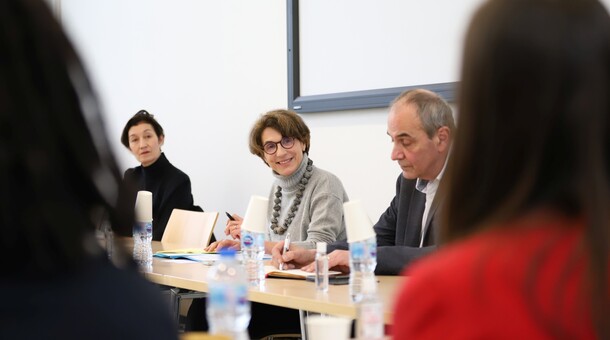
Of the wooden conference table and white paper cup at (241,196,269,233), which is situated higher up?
white paper cup at (241,196,269,233)

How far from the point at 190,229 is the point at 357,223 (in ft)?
8.05

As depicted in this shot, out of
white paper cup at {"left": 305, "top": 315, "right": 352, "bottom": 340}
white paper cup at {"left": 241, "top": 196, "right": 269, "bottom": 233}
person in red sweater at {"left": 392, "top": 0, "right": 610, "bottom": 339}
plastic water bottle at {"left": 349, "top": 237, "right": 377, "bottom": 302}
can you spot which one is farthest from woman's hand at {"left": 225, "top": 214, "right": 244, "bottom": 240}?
person in red sweater at {"left": 392, "top": 0, "right": 610, "bottom": 339}

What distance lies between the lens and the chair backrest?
481 cm

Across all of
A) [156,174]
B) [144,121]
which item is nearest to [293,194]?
[156,174]

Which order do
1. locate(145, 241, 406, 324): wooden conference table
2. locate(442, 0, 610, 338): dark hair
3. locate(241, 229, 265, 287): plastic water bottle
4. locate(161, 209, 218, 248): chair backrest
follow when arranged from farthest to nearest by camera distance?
locate(161, 209, 218, 248): chair backrest, locate(241, 229, 265, 287): plastic water bottle, locate(145, 241, 406, 324): wooden conference table, locate(442, 0, 610, 338): dark hair

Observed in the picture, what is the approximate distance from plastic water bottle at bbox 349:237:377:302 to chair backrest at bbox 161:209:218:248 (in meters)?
2.06

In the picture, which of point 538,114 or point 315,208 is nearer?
point 538,114

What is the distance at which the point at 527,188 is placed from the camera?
1095 millimetres

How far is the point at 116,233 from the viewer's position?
1065mm

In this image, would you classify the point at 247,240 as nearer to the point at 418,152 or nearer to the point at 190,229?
the point at 418,152

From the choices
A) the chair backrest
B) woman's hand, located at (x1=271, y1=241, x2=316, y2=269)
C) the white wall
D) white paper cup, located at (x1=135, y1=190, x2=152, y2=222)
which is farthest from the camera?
the white wall

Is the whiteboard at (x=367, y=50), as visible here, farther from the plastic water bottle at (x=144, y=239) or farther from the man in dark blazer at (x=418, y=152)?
the plastic water bottle at (x=144, y=239)

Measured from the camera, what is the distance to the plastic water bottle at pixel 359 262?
8.96 feet

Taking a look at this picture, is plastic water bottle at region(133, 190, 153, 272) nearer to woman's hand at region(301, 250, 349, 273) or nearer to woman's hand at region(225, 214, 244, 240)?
woman's hand at region(225, 214, 244, 240)
